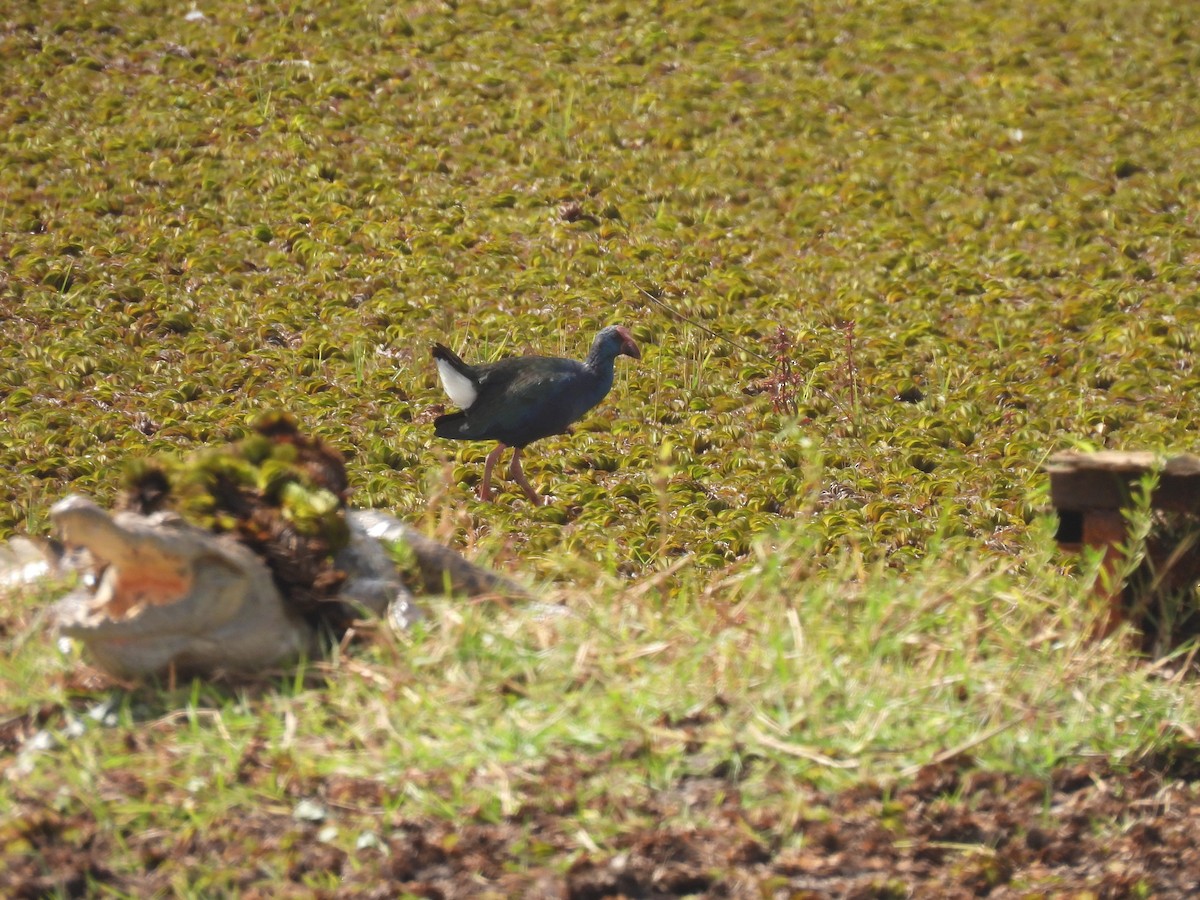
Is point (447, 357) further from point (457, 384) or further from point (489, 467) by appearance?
point (489, 467)

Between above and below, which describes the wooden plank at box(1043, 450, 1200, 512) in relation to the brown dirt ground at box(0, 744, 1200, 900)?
above

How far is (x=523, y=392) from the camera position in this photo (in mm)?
6316

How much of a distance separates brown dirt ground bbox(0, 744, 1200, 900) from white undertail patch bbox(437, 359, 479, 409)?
3.00m

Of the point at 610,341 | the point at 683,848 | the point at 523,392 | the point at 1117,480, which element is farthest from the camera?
the point at 610,341

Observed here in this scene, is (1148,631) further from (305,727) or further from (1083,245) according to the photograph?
(1083,245)

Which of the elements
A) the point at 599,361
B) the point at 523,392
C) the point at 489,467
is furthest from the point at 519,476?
the point at 599,361

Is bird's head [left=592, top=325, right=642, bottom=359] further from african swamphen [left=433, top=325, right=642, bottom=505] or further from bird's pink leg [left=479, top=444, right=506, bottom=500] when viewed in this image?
bird's pink leg [left=479, top=444, right=506, bottom=500]

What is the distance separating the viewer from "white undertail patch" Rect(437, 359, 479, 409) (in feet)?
20.9

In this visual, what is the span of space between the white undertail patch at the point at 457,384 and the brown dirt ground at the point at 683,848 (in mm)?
3002

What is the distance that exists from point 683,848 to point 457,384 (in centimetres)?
326

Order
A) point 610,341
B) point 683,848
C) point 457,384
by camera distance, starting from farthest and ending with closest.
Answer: point 610,341
point 457,384
point 683,848

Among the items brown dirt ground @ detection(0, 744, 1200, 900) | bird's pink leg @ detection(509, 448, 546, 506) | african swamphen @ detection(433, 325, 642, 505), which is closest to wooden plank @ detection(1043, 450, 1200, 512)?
brown dirt ground @ detection(0, 744, 1200, 900)

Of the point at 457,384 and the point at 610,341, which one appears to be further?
the point at 610,341

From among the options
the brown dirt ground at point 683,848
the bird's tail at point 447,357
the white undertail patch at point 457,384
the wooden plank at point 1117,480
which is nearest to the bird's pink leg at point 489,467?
the white undertail patch at point 457,384
